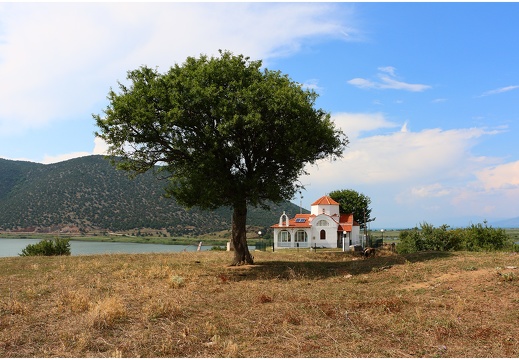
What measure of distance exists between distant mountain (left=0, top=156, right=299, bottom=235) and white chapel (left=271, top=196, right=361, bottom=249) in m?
51.3

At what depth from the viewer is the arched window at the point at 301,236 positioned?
63812 mm

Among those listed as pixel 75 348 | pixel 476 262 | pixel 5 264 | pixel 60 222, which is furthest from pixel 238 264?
pixel 60 222

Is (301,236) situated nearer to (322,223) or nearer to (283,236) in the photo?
(283,236)

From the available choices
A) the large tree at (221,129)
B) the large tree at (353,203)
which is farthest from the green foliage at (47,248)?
the large tree at (353,203)

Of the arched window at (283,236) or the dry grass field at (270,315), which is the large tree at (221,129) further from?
the arched window at (283,236)

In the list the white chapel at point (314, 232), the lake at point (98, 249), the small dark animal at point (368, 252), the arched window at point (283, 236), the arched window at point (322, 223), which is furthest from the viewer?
the arched window at point (283, 236)

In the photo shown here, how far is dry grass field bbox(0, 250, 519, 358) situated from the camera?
26.2ft

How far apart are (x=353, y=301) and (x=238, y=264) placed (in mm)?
11649

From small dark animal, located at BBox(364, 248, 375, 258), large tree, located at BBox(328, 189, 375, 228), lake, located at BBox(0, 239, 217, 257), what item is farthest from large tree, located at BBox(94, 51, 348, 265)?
large tree, located at BBox(328, 189, 375, 228)

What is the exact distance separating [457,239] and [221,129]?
26796 millimetres

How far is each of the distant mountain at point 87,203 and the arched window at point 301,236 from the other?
169 ft

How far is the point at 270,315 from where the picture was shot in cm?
1055

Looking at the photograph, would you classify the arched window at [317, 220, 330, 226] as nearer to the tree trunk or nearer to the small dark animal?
the small dark animal

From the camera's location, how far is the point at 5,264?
78.3 ft
